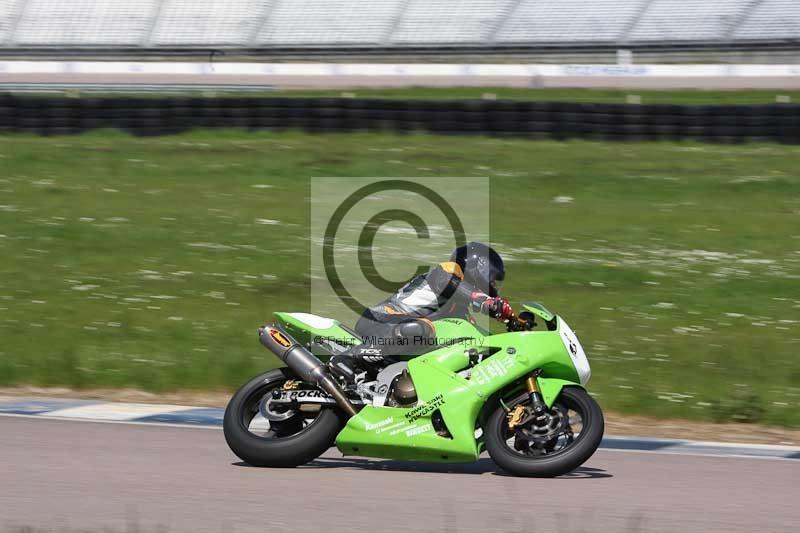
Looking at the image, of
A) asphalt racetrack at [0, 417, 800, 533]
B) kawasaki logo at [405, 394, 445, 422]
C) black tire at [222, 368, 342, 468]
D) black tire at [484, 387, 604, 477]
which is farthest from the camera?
black tire at [222, 368, 342, 468]

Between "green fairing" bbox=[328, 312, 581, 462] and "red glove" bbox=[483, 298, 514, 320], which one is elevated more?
"red glove" bbox=[483, 298, 514, 320]

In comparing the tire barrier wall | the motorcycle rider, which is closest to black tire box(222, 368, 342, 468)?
the motorcycle rider

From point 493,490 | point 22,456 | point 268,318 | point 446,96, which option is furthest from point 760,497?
point 446,96

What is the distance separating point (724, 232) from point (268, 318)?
6450 millimetres

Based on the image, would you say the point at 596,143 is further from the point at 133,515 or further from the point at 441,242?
the point at 133,515

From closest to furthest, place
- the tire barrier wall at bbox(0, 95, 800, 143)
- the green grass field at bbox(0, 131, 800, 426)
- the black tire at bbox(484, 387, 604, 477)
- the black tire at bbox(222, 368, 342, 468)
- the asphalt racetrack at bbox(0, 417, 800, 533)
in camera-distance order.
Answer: the asphalt racetrack at bbox(0, 417, 800, 533) → the black tire at bbox(484, 387, 604, 477) → the black tire at bbox(222, 368, 342, 468) → the green grass field at bbox(0, 131, 800, 426) → the tire barrier wall at bbox(0, 95, 800, 143)

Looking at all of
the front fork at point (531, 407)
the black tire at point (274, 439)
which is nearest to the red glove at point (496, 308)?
the front fork at point (531, 407)

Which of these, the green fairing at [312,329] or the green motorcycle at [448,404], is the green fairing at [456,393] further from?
the green fairing at [312,329]

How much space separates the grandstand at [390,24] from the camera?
36.3m

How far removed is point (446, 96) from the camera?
27359 mm

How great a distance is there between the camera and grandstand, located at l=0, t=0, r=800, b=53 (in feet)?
119
